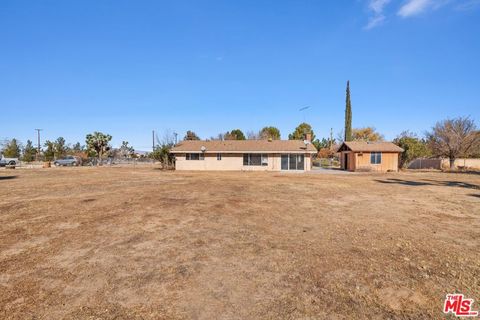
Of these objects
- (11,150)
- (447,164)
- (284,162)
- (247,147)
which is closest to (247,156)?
(247,147)

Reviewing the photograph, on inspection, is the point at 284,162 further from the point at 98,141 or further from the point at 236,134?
the point at 98,141

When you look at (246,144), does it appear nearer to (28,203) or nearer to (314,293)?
(28,203)

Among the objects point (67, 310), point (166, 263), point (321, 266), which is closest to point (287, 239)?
point (321, 266)

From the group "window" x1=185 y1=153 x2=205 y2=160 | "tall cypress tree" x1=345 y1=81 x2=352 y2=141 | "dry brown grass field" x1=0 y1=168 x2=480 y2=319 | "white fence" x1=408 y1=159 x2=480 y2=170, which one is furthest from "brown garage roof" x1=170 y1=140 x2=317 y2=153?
"dry brown grass field" x1=0 y1=168 x2=480 y2=319

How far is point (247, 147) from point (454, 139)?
2557 cm

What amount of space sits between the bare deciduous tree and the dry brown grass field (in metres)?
30.0

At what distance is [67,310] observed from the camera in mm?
3240

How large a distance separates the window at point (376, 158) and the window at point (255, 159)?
1236 centimetres

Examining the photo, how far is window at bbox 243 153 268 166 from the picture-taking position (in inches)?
1208

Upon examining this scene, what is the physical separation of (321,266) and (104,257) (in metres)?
4.05

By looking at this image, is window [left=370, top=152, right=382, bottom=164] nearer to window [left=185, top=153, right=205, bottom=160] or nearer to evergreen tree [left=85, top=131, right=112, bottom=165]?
window [left=185, top=153, right=205, bottom=160]

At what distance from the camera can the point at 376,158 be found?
98.2ft

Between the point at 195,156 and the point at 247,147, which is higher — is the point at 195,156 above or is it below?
below

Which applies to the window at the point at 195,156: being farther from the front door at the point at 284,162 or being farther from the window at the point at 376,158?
the window at the point at 376,158
